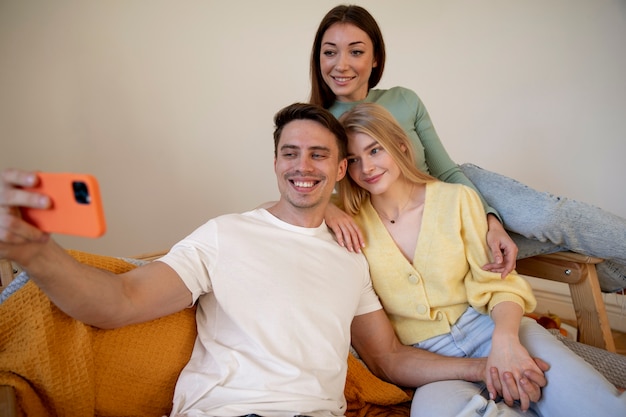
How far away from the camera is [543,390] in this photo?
1.08 metres

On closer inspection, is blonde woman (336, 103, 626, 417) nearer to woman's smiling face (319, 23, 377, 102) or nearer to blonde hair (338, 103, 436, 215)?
blonde hair (338, 103, 436, 215)

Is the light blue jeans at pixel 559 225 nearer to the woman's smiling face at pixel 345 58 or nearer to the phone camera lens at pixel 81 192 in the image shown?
the woman's smiling face at pixel 345 58

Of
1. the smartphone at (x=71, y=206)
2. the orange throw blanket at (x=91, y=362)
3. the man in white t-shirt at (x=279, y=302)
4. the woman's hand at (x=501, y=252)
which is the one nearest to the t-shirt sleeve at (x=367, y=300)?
the man in white t-shirt at (x=279, y=302)

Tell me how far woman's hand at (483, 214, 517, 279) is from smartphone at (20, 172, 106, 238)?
40.4 inches

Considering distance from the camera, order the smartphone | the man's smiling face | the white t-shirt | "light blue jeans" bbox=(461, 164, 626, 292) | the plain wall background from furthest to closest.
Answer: the plain wall background
"light blue jeans" bbox=(461, 164, 626, 292)
the man's smiling face
the white t-shirt
the smartphone

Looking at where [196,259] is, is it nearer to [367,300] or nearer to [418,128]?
[367,300]

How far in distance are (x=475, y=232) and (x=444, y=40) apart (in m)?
1.41

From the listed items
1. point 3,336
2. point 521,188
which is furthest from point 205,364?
point 521,188

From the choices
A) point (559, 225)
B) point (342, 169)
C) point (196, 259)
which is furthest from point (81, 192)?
point (559, 225)

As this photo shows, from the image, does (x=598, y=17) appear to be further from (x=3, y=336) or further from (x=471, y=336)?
(x=3, y=336)

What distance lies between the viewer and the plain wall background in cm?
183

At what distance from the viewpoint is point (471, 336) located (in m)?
1.31

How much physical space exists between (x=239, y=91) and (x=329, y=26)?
74cm

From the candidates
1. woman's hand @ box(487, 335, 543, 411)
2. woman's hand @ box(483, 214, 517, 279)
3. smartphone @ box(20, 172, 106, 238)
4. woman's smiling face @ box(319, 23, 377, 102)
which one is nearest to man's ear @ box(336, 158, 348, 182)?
woman's smiling face @ box(319, 23, 377, 102)
